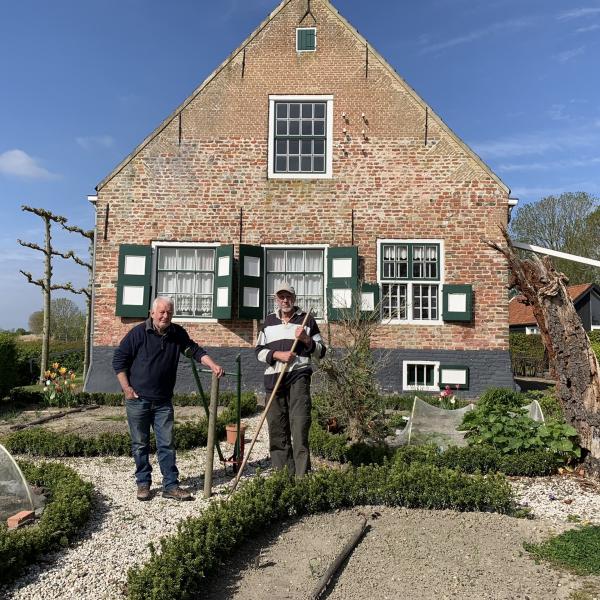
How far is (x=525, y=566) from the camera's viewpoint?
11.3 feet

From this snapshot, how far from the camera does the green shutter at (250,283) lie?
11164 millimetres

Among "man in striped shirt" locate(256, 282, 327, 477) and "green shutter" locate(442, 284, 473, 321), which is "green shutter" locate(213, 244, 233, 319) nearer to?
"green shutter" locate(442, 284, 473, 321)

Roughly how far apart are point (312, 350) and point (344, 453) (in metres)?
1.80

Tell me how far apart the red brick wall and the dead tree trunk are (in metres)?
5.22

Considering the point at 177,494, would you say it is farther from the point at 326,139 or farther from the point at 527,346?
the point at 527,346

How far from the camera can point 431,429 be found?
656cm

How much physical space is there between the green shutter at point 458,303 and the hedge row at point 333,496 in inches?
264

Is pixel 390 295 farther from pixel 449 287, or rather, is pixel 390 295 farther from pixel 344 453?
pixel 344 453

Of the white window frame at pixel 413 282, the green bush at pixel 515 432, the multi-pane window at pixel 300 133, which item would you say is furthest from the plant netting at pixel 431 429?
the multi-pane window at pixel 300 133

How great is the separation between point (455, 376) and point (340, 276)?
10.4 feet

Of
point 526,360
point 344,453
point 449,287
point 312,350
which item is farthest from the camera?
point 526,360

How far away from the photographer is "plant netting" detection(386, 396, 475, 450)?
633 cm

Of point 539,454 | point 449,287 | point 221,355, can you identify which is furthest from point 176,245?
point 539,454

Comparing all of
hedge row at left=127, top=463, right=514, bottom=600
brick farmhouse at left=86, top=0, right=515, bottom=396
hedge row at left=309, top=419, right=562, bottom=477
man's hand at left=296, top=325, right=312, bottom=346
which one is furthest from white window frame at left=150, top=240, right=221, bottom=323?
hedge row at left=127, top=463, right=514, bottom=600
